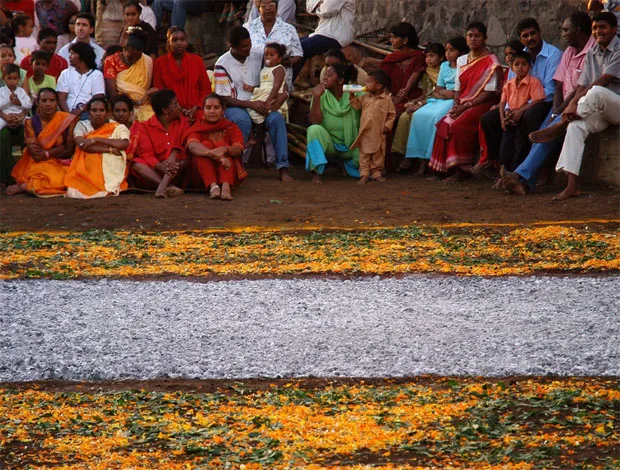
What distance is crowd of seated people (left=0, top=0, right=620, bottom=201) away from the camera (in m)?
8.97

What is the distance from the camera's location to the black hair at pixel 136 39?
10.0m

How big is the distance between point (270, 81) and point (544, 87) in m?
2.76

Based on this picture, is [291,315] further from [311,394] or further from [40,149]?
[40,149]

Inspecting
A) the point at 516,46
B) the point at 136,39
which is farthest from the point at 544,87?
the point at 136,39

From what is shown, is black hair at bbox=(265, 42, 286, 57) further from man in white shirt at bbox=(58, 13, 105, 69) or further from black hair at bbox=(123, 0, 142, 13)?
man in white shirt at bbox=(58, 13, 105, 69)

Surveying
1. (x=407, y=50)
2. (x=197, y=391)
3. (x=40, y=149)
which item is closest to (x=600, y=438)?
(x=197, y=391)

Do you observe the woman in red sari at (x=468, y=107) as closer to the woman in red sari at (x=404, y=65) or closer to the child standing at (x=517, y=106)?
the child standing at (x=517, y=106)

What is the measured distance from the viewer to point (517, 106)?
361 inches

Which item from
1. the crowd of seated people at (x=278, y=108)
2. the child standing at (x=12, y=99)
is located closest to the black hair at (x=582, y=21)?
the crowd of seated people at (x=278, y=108)

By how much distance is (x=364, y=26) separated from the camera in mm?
13109

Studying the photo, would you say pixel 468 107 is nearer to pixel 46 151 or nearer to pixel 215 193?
pixel 215 193

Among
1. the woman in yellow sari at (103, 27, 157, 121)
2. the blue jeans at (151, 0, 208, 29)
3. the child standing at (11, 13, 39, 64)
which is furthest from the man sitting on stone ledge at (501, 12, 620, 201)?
the child standing at (11, 13, 39, 64)

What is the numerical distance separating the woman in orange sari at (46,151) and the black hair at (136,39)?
0.98 metres

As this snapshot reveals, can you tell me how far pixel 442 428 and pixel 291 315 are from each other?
5.79ft
